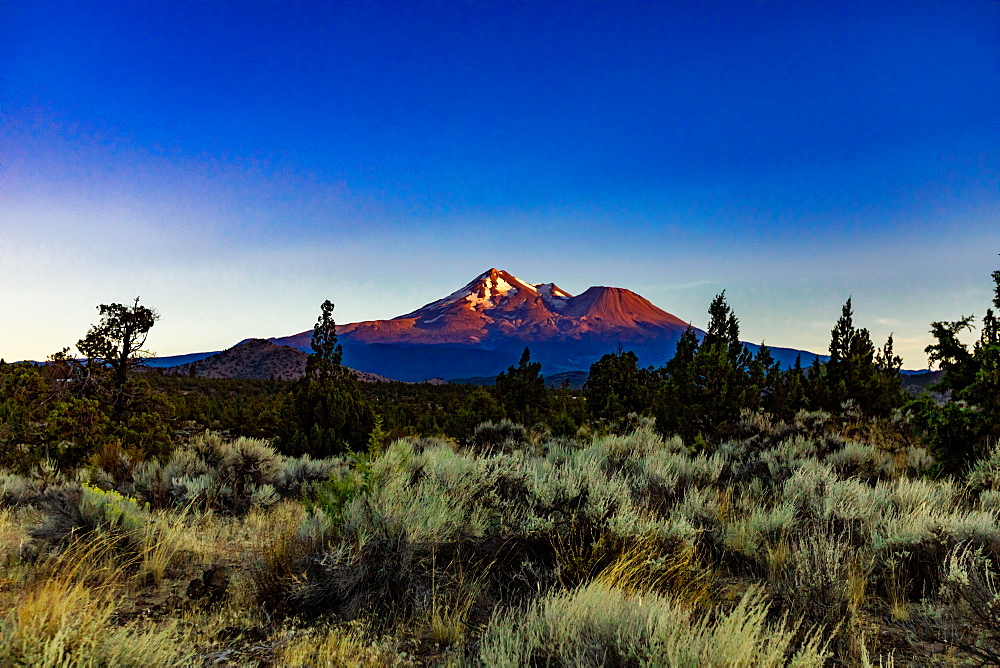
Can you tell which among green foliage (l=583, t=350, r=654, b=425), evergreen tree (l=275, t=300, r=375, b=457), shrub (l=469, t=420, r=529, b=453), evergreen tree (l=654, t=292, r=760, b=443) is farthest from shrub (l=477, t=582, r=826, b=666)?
green foliage (l=583, t=350, r=654, b=425)

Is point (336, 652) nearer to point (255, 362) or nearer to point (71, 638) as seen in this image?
point (71, 638)

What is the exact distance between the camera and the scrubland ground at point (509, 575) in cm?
253

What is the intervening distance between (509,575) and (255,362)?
3303 inches

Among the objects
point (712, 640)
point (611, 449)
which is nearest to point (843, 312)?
point (611, 449)

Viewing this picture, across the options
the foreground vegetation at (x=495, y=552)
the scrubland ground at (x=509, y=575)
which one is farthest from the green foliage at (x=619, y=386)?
the scrubland ground at (x=509, y=575)

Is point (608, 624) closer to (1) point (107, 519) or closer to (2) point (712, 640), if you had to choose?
(2) point (712, 640)

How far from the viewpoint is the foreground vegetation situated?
2635mm

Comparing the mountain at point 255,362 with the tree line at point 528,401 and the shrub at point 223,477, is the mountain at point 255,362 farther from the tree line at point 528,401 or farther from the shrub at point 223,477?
the shrub at point 223,477

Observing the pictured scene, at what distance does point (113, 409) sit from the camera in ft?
29.3

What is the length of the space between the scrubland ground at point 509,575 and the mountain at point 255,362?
67213 millimetres

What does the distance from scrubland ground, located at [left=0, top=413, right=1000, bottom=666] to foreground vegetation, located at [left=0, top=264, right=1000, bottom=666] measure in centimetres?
2

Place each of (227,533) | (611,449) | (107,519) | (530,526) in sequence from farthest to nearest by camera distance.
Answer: (611,449) < (227,533) < (107,519) < (530,526)

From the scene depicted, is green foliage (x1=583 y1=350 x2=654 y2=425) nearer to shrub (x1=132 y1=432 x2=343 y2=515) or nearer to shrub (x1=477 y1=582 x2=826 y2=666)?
shrub (x1=132 y1=432 x2=343 y2=515)

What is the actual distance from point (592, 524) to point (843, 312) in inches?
751
